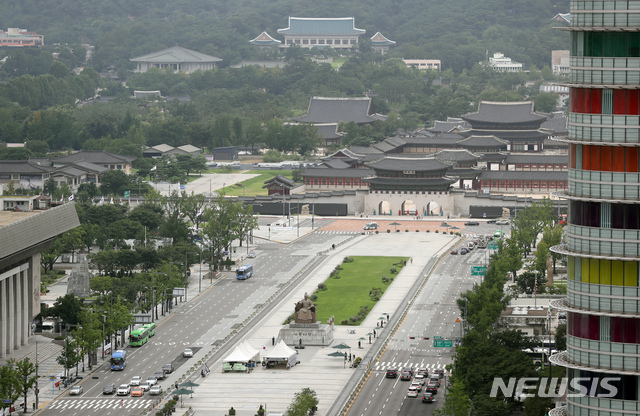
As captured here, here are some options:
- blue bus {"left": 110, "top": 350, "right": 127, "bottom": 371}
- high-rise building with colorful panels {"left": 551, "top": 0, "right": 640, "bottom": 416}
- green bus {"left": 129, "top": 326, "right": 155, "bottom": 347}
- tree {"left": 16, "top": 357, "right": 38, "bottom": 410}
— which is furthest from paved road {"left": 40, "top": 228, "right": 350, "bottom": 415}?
high-rise building with colorful panels {"left": 551, "top": 0, "right": 640, "bottom": 416}

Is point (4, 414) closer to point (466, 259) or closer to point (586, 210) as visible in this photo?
point (586, 210)

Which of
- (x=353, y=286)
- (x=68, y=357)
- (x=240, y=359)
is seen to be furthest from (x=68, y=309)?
(x=353, y=286)

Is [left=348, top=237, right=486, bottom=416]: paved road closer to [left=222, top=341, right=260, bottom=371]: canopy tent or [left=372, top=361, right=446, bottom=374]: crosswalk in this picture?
[left=372, top=361, right=446, bottom=374]: crosswalk

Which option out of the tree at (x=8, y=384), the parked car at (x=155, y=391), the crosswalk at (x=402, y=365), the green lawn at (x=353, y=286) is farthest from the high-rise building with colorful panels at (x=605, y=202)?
the green lawn at (x=353, y=286)

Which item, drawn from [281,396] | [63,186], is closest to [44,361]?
[281,396]

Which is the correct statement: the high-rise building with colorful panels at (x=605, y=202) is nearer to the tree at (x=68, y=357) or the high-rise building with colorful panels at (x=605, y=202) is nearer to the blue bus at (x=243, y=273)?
the tree at (x=68, y=357)
